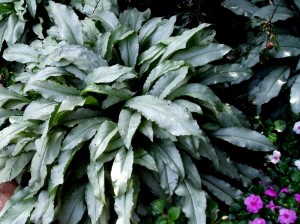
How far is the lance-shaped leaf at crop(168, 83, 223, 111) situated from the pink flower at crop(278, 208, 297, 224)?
2.50 feet

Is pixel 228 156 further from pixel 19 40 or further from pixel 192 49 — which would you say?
pixel 19 40

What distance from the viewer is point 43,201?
2.70 meters

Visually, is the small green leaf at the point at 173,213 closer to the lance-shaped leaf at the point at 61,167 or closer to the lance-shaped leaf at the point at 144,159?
the lance-shaped leaf at the point at 144,159

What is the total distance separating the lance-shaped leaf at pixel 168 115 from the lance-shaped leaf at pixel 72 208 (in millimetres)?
677

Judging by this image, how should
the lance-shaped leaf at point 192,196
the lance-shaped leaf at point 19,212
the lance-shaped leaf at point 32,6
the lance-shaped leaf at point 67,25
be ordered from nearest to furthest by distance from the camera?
the lance-shaped leaf at point 192,196
the lance-shaped leaf at point 19,212
the lance-shaped leaf at point 67,25
the lance-shaped leaf at point 32,6

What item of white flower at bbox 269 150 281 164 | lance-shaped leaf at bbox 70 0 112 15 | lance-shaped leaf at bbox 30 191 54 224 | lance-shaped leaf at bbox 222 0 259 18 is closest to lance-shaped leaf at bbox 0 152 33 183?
lance-shaped leaf at bbox 30 191 54 224

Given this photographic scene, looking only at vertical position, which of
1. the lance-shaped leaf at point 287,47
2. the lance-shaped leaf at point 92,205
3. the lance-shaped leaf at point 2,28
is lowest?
the lance-shaped leaf at point 92,205

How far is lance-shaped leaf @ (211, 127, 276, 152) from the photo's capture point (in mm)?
2734

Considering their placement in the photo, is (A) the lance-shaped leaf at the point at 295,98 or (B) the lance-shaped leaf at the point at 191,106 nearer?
(B) the lance-shaped leaf at the point at 191,106

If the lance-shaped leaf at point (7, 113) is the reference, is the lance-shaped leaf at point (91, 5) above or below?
above

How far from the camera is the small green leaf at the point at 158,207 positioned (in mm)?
2518

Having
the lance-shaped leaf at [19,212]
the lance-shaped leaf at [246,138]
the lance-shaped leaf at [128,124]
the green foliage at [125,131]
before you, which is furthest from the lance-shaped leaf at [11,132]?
the lance-shaped leaf at [246,138]

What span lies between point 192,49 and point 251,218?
1.23 m

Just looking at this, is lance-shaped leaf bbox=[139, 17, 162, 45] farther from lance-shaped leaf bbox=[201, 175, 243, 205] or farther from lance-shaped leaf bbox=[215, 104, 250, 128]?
lance-shaped leaf bbox=[201, 175, 243, 205]
